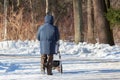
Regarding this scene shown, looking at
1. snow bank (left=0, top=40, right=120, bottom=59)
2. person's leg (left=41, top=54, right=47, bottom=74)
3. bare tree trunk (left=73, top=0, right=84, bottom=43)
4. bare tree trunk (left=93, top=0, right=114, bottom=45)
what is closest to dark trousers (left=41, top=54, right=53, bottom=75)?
person's leg (left=41, top=54, right=47, bottom=74)

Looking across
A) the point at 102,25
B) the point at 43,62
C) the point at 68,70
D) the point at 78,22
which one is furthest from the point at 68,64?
the point at 78,22

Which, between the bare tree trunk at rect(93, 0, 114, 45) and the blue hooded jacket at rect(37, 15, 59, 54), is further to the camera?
the bare tree trunk at rect(93, 0, 114, 45)

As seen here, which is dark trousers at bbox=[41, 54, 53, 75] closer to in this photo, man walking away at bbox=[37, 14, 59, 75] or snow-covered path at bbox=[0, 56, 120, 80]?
→ man walking away at bbox=[37, 14, 59, 75]

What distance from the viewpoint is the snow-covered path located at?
15164 mm

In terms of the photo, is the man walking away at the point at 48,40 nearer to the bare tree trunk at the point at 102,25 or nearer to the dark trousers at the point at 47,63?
the dark trousers at the point at 47,63

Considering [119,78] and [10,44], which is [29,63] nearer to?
[119,78]

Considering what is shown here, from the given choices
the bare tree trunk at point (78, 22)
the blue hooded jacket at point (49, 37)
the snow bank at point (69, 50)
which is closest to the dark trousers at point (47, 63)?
the blue hooded jacket at point (49, 37)

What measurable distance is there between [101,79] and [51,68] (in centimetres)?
212

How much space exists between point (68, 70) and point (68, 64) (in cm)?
214

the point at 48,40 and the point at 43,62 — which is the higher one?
the point at 48,40

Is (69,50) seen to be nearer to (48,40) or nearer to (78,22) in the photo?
(78,22)

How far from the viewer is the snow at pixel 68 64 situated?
1547cm

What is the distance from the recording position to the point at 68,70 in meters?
17.3

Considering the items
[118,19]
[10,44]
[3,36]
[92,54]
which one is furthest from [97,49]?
[3,36]
